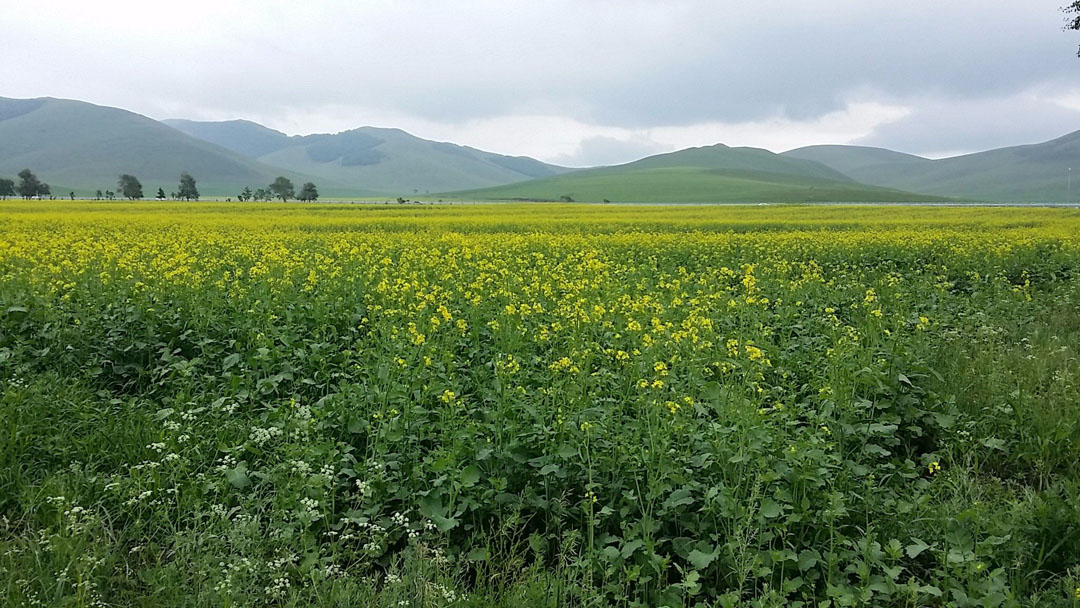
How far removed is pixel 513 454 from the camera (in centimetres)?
442

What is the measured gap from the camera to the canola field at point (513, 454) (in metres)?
3.66

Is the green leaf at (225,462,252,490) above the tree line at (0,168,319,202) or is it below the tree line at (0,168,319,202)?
below

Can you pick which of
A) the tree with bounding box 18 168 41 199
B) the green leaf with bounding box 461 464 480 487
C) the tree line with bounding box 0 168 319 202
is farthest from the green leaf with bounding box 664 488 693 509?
the tree with bounding box 18 168 41 199

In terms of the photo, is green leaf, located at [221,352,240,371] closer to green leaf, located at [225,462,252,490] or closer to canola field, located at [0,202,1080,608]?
canola field, located at [0,202,1080,608]

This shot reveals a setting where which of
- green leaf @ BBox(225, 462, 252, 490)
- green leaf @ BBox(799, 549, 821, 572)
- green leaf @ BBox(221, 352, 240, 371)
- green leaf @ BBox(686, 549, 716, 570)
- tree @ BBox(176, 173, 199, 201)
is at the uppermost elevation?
tree @ BBox(176, 173, 199, 201)

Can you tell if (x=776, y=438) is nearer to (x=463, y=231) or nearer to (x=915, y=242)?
(x=915, y=242)

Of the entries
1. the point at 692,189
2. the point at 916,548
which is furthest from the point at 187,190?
the point at 916,548

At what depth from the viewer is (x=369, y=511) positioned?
4.05m

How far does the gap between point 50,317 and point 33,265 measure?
401 centimetres

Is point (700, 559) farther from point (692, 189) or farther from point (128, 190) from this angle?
point (692, 189)

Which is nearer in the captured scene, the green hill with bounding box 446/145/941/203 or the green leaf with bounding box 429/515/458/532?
the green leaf with bounding box 429/515/458/532

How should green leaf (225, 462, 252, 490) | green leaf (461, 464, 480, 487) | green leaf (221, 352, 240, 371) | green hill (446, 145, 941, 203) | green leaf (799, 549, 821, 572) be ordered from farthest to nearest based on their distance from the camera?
green hill (446, 145, 941, 203)
green leaf (221, 352, 240, 371)
green leaf (225, 462, 252, 490)
green leaf (461, 464, 480, 487)
green leaf (799, 549, 821, 572)

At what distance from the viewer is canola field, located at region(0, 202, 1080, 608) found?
144 inches

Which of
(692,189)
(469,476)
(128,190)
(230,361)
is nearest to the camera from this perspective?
(469,476)
